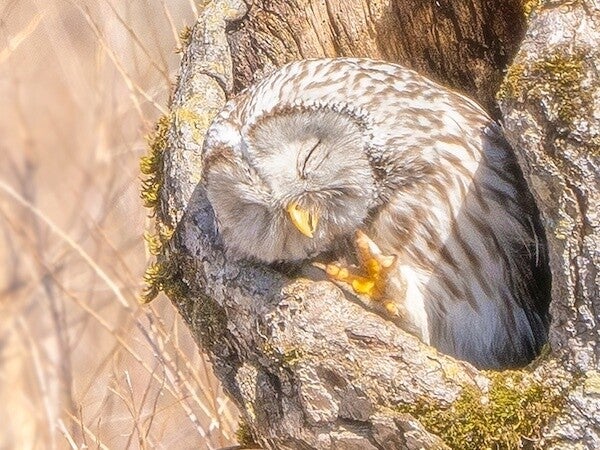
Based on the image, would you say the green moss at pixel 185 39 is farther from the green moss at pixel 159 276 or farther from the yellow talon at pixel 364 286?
the yellow talon at pixel 364 286

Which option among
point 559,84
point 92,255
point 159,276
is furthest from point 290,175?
point 92,255

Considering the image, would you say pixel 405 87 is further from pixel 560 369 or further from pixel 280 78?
pixel 560 369

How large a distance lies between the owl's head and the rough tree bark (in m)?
0.14

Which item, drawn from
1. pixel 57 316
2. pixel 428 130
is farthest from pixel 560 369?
pixel 57 316

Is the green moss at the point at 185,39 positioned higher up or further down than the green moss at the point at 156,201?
higher up

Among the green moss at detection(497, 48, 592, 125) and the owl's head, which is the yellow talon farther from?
the green moss at detection(497, 48, 592, 125)

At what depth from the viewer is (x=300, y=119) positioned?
260 cm

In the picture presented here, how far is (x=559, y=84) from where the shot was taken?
2090mm

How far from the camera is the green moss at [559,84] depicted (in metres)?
→ 2.08

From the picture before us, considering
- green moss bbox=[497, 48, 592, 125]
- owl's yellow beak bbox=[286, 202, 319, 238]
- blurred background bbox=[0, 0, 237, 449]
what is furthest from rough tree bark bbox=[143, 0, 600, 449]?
blurred background bbox=[0, 0, 237, 449]

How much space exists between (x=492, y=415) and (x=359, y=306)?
414mm

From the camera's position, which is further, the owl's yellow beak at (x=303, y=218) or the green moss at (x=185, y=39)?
the green moss at (x=185, y=39)

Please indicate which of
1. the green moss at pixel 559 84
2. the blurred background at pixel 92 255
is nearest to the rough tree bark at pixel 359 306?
the green moss at pixel 559 84

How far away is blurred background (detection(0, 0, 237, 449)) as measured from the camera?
3.73 m
